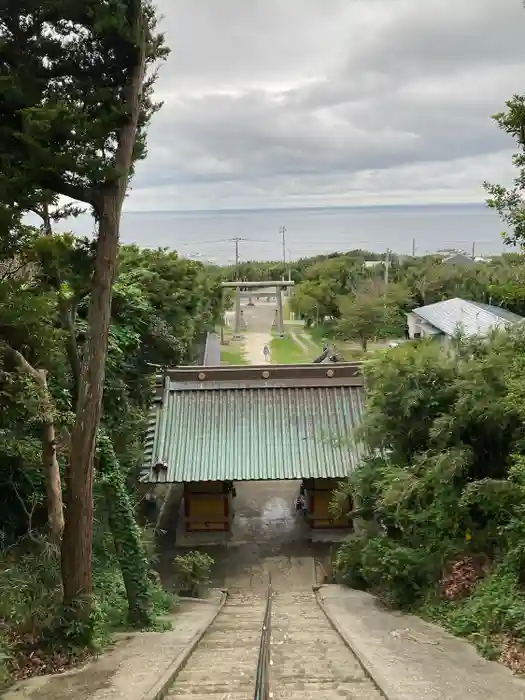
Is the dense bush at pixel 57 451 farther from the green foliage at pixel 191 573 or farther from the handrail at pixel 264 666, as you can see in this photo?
the handrail at pixel 264 666

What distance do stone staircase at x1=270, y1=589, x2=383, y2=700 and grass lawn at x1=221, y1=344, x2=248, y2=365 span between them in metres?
21.4

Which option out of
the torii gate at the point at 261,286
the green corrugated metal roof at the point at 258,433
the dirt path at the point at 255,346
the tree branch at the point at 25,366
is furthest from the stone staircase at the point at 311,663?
the torii gate at the point at 261,286

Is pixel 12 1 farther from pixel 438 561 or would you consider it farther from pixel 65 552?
pixel 438 561

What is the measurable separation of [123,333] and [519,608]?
333 inches

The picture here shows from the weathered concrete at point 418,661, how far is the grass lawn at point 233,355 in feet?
71.8

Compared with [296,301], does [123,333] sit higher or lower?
lower

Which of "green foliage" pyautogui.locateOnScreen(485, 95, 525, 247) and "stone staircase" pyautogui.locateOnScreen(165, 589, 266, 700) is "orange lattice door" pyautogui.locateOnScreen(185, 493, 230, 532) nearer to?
"stone staircase" pyautogui.locateOnScreen(165, 589, 266, 700)

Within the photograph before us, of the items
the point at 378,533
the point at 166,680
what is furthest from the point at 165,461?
the point at 166,680

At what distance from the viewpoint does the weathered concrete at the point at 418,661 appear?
5.70 metres

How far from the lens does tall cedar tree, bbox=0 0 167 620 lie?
5.57m

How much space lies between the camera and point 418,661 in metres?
6.59

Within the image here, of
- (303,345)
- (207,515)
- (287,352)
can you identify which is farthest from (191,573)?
(303,345)

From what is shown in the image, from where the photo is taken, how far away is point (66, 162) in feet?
18.8

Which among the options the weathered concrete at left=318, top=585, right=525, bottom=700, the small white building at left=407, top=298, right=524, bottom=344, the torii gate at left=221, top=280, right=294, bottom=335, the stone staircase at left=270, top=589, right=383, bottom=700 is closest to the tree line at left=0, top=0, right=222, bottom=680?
the stone staircase at left=270, top=589, right=383, bottom=700
